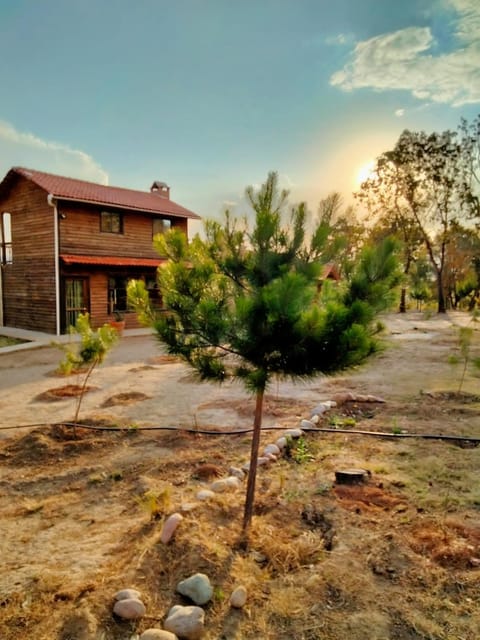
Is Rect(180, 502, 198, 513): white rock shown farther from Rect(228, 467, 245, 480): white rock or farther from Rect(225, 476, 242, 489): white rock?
Rect(228, 467, 245, 480): white rock

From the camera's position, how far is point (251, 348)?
2348mm

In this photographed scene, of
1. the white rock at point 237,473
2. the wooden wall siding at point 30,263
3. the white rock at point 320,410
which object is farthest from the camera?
the wooden wall siding at point 30,263

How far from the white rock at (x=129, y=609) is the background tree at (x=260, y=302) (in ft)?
3.17

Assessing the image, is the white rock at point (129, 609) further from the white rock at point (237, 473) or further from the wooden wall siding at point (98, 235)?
the wooden wall siding at point (98, 235)

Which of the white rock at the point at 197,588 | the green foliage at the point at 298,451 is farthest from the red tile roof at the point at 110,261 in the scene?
the white rock at the point at 197,588

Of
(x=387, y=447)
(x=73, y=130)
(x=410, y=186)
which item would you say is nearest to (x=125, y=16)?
(x=73, y=130)

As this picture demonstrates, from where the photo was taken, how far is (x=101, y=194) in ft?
→ 54.2

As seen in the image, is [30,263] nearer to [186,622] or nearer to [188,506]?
[188,506]

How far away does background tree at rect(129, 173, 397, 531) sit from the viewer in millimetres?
2182

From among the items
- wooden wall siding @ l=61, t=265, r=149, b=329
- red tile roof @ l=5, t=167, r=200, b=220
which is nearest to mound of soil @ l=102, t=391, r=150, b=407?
wooden wall siding @ l=61, t=265, r=149, b=329

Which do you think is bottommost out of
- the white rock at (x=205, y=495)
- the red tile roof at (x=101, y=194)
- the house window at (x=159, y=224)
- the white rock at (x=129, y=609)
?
the white rock at (x=205, y=495)

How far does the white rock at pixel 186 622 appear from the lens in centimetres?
187

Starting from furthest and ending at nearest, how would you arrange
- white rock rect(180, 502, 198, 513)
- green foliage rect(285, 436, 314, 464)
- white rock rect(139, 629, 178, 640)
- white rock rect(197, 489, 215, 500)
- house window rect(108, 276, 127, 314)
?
1. house window rect(108, 276, 127, 314)
2. green foliage rect(285, 436, 314, 464)
3. white rock rect(197, 489, 215, 500)
4. white rock rect(180, 502, 198, 513)
5. white rock rect(139, 629, 178, 640)

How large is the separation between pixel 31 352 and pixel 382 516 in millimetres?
11680
